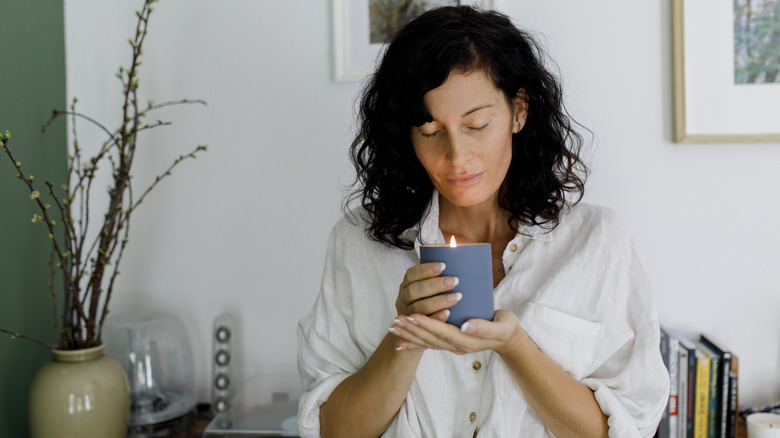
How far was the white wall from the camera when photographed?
1.63 metres

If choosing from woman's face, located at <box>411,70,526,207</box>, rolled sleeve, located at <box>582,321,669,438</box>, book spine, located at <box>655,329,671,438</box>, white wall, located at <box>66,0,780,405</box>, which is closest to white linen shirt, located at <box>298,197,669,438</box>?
rolled sleeve, located at <box>582,321,669,438</box>

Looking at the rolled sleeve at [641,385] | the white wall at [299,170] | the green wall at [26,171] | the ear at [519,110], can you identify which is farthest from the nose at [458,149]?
the green wall at [26,171]

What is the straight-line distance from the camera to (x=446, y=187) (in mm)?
1054

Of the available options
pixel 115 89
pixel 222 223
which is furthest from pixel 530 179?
pixel 115 89

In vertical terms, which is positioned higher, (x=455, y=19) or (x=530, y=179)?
(x=455, y=19)

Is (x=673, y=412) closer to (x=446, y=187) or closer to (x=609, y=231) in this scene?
(x=609, y=231)

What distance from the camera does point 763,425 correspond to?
4.71 feet

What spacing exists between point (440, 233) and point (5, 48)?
107 cm

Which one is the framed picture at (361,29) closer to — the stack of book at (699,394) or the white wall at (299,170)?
the white wall at (299,170)

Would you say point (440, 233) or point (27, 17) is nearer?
point (440, 233)

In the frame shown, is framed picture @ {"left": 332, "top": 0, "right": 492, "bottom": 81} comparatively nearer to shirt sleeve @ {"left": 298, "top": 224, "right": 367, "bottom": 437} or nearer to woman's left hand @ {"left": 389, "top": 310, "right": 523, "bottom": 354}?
shirt sleeve @ {"left": 298, "top": 224, "right": 367, "bottom": 437}

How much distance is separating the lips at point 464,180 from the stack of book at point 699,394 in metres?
0.76

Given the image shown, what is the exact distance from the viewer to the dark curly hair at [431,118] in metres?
1.05

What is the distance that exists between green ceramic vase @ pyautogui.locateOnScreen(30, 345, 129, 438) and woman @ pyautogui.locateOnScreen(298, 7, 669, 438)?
48cm
